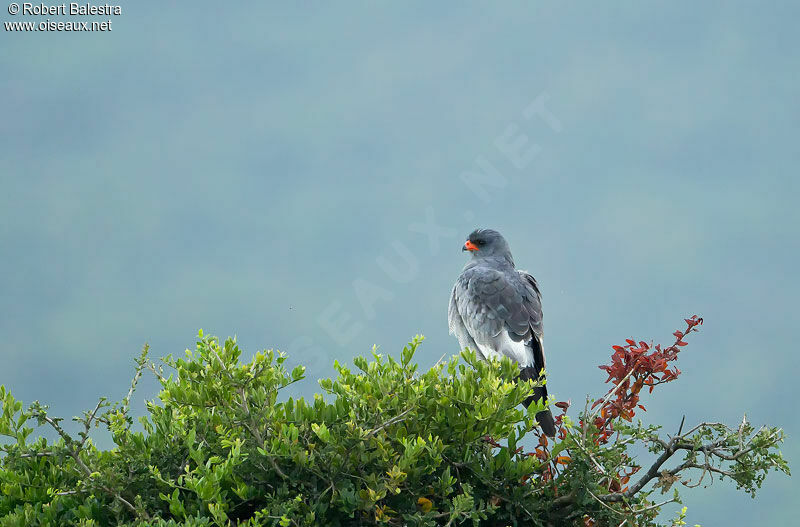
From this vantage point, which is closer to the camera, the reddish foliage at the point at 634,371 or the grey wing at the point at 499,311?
the reddish foliage at the point at 634,371

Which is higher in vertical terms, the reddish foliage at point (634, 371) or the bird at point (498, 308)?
the bird at point (498, 308)

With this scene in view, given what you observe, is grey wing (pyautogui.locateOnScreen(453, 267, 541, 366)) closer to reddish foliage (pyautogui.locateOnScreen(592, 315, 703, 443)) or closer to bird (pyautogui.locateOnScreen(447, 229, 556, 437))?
bird (pyautogui.locateOnScreen(447, 229, 556, 437))

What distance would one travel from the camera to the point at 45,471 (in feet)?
17.1

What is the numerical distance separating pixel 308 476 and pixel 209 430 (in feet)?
2.73

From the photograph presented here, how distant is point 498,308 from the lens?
8.17 m

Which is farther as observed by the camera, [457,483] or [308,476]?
[457,483]

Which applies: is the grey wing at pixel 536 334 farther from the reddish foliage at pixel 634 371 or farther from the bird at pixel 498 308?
the reddish foliage at pixel 634 371

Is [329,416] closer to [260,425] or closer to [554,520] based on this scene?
[260,425]

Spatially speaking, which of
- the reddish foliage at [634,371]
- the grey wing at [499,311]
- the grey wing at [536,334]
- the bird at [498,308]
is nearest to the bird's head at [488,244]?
the bird at [498,308]

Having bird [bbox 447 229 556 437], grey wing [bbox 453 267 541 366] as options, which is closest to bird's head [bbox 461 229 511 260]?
bird [bbox 447 229 556 437]

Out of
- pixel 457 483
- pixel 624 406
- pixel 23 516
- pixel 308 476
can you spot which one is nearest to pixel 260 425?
pixel 308 476

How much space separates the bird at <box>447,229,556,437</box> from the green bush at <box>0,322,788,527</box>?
8.93ft

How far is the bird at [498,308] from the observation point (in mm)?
8039

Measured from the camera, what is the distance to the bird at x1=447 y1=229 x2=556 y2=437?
804 cm
